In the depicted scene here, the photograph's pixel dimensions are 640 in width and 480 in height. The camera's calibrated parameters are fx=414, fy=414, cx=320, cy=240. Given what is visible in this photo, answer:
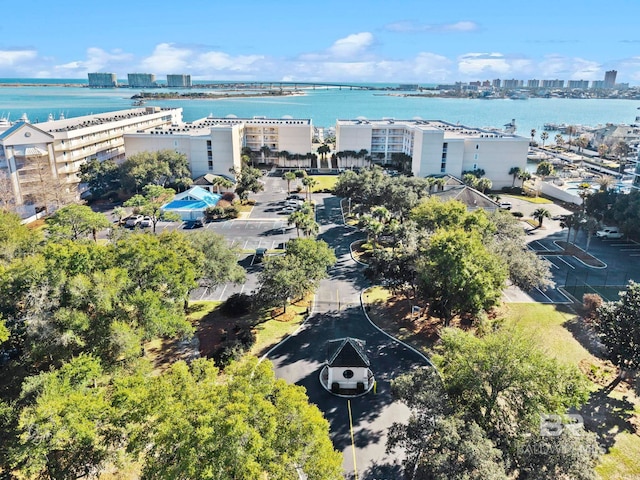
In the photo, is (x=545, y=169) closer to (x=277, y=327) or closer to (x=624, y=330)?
(x=624, y=330)

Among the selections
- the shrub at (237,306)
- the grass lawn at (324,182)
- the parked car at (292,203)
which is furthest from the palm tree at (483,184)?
the shrub at (237,306)

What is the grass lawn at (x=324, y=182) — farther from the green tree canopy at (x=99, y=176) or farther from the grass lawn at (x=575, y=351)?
the grass lawn at (x=575, y=351)

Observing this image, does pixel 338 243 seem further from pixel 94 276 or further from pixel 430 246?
pixel 94 276

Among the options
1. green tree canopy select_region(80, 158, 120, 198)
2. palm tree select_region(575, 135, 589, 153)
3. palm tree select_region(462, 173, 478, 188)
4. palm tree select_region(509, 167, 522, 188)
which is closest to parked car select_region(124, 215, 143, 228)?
green tree canopy select_region(80, 158, 120, 198)

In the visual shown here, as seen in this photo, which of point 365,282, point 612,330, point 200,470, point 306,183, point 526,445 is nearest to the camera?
point 200,470

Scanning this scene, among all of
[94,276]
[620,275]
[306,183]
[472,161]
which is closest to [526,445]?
[94,276]

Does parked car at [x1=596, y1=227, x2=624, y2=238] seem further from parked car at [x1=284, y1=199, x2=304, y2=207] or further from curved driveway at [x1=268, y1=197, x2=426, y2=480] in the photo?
parked car at [x1=284, y1=199, x2=304, y2=207]
